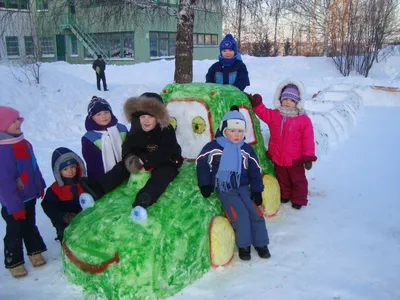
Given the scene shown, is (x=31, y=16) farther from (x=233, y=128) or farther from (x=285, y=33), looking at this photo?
(x=285, y=33)

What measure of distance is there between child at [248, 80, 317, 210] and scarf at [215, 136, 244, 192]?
1128mm

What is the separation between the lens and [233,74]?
5059 mm

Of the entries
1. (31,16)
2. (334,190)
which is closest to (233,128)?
(334,190)

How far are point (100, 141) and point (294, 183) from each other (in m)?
2.47

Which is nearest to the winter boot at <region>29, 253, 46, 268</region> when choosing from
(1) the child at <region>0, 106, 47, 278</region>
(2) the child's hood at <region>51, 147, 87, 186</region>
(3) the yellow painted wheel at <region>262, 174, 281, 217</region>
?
(1) the child at <region>0, 106, 47, 278</region>

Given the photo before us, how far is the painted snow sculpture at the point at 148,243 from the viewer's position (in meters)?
2.78

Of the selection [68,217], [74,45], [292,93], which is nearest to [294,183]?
[292,93]

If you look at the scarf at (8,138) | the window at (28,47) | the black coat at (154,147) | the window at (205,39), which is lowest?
the black coat at (154,147)

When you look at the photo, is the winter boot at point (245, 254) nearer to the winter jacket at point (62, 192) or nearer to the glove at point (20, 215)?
the winter jacket at point (62, 192)

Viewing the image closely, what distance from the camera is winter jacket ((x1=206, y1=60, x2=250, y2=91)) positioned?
5043mm

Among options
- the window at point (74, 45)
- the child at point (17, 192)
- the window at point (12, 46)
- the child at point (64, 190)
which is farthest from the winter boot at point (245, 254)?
the window at point (74, 45)

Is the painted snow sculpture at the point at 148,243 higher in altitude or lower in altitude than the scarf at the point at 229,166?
lower

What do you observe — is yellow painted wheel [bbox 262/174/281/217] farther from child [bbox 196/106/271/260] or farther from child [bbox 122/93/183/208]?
child [bbox 122/93/183/208]

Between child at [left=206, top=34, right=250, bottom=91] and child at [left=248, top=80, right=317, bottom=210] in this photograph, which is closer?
child at [left=248, top=80, right=317, bottom=210]
